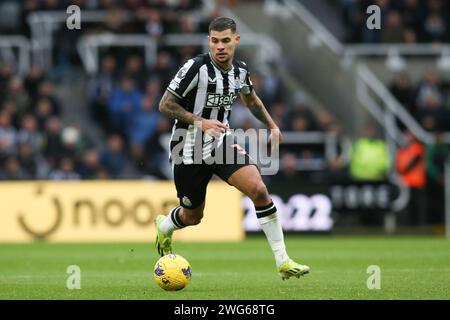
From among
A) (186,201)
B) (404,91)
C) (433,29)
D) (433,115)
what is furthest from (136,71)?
(186,201)

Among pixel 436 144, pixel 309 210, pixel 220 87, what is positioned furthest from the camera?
pixel 436 144

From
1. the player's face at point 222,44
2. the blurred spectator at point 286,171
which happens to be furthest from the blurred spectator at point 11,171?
the player's face at point 222,44

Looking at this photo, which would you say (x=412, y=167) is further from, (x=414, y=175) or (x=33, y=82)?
(x=33, y=82)

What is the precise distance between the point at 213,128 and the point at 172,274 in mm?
1328

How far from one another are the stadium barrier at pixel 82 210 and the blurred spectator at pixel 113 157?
2.27 m

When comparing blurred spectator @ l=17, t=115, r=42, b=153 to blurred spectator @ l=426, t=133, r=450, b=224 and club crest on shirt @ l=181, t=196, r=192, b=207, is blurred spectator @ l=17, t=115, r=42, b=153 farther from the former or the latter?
club crest on shirt @ l=181, t=196, r=192, b=207

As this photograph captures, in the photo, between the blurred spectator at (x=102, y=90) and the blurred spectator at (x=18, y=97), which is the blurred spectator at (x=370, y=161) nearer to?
Answer: the blurred spectator at (x=102, y=90)

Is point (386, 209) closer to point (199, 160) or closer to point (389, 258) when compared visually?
point (389, 258)

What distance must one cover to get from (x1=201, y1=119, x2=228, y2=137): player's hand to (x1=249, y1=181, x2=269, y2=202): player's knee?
2.01 feet

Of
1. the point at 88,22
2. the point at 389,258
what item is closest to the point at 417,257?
the point at 389,258

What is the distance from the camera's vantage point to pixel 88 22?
24.0 meters

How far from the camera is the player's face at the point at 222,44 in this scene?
10305 mm

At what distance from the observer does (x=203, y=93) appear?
10461 millimetres
